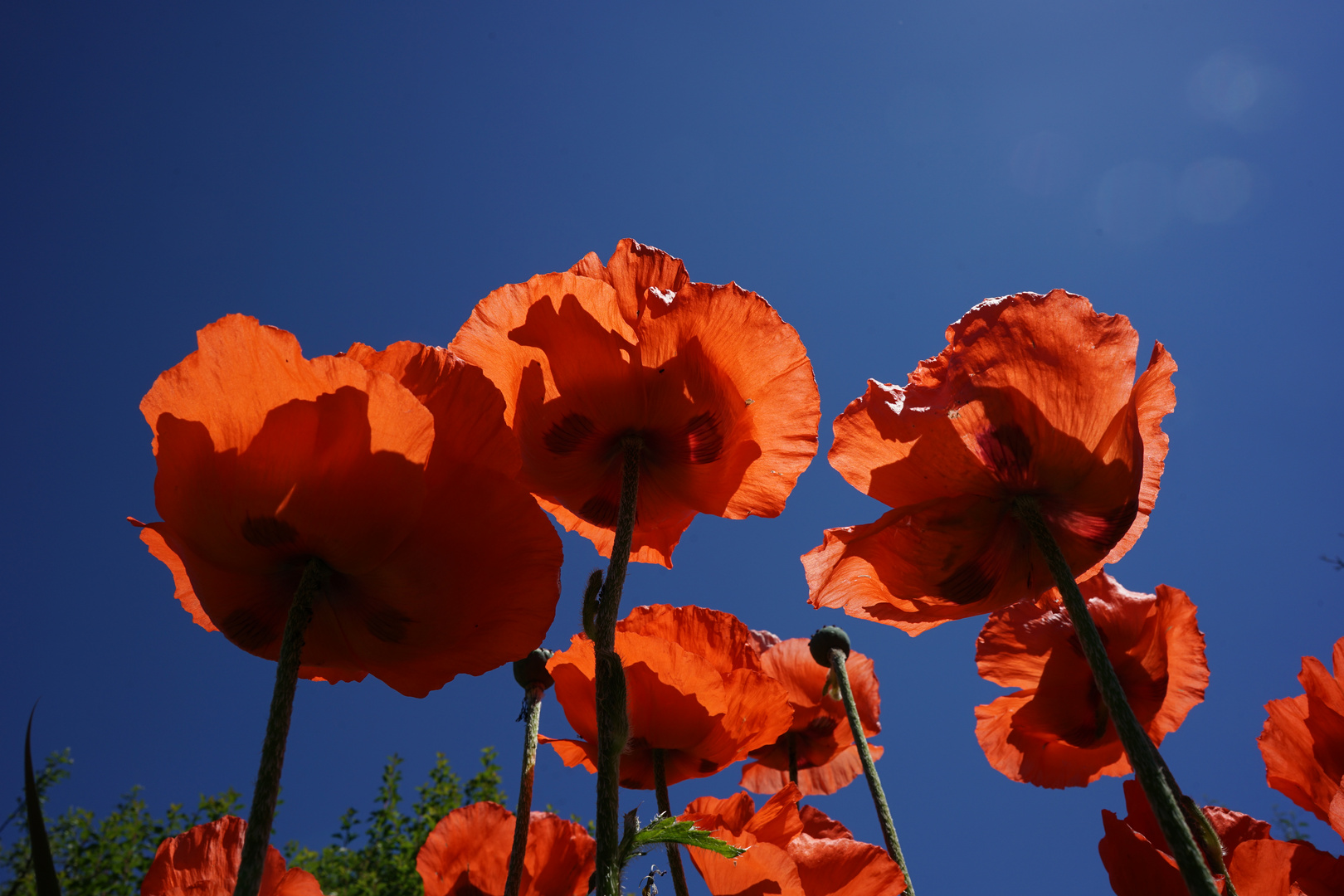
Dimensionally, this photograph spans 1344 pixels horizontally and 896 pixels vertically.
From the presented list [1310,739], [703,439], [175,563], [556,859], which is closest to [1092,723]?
[1310,739]

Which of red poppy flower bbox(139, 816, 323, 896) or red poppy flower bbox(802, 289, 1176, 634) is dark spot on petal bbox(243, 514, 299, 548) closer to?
red poppy flower bbox(139, 816, 323, 896)

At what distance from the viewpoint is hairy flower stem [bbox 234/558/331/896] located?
805 mm

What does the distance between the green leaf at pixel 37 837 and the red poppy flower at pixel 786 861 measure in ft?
3.76

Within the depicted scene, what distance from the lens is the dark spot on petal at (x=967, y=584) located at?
5.49 feet

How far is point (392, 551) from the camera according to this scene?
3.93 feet

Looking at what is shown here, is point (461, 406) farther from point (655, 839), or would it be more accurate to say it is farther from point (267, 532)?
point (655, 839)

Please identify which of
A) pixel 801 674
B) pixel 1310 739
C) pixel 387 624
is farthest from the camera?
pixel 801 674

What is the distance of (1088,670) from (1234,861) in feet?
1.95

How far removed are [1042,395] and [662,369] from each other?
0.73m

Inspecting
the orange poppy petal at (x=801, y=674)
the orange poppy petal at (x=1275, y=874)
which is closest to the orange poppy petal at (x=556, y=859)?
the orange poppy petal at (x=801, y=674)

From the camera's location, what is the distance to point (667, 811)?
1856 mm

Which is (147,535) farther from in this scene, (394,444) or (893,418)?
(893,418)

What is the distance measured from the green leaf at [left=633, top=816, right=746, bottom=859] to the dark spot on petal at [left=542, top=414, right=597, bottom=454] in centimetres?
80

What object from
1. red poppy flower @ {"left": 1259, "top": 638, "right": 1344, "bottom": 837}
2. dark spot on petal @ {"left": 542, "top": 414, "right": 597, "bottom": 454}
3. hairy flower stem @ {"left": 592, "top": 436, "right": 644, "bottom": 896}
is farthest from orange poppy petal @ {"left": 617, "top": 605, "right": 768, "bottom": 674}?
red poppy flower @ {"left": 1259, "top": 638, "right": 1344, "bottom": 837}
